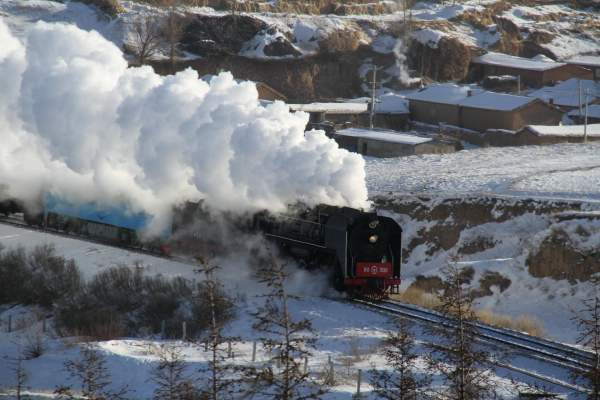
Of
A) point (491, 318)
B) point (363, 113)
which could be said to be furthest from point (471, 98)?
point (491, 318)

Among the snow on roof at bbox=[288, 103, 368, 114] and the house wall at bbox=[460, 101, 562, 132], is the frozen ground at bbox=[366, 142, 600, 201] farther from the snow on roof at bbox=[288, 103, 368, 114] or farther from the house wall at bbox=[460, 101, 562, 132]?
the snow on roof at bbox=[288, 103, 368, 114]

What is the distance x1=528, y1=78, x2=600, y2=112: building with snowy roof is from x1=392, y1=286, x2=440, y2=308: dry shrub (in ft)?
159

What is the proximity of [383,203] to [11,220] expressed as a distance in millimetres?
16953

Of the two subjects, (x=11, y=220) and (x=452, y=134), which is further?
(x=452, y=134)

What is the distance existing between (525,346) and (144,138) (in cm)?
1566

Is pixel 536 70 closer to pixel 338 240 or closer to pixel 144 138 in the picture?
pixel 144 138

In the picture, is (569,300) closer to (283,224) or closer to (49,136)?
(283,224)

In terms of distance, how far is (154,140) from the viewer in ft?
112

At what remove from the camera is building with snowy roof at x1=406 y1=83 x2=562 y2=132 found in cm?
7162

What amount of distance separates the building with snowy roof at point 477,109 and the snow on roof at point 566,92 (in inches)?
266

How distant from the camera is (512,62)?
94.5 meters

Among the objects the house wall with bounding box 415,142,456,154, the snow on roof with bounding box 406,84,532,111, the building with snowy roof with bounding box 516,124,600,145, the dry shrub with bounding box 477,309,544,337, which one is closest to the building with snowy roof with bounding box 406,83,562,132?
the snow on roof with bounding box 406,84,532,111

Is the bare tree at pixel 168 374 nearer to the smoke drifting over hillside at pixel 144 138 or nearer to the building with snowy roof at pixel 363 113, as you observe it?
the smoke drifting over hillside at pixel 144 138

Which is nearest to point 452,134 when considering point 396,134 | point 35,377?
point 396,134
